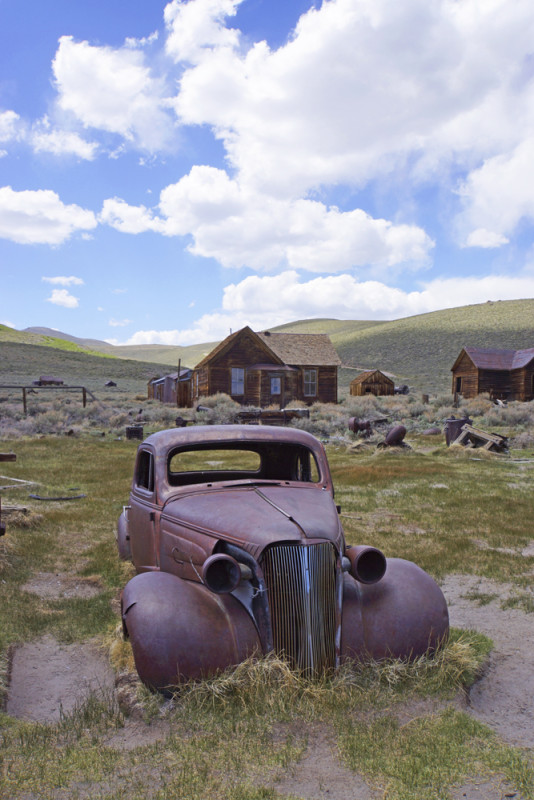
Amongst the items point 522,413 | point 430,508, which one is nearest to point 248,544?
point 430,508

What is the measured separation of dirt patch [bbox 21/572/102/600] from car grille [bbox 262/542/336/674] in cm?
325

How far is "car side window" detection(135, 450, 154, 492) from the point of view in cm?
529

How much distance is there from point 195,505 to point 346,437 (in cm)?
1931

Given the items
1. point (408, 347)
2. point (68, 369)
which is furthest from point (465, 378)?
point (408, 347)

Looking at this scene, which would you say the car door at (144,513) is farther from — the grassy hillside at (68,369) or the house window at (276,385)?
the grassy hillside at (68,369)

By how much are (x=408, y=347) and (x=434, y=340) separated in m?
4.14

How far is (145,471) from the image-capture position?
18.5 ft

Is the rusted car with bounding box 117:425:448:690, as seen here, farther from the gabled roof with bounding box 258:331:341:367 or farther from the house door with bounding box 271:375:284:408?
the gabled roof with bounding box 258:331:341:367

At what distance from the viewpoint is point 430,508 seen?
10.6 meters

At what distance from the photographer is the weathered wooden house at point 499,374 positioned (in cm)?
4166

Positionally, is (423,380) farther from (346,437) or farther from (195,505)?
(195,505)

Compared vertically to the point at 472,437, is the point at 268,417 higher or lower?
higher

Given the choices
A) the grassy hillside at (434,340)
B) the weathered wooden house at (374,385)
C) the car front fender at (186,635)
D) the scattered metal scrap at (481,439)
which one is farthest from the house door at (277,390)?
the car front fender at (186,635)

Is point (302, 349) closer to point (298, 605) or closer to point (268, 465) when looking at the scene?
point (268, 465)
